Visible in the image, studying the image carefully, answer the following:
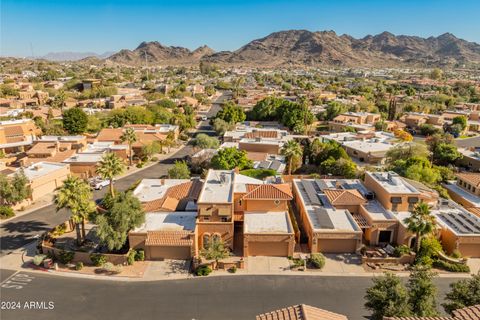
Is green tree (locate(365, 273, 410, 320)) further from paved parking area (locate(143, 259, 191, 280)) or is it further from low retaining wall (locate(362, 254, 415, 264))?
paved parking area (locate(143, 259, 191, 280))

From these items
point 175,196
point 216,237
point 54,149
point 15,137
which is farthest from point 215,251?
point 15,137

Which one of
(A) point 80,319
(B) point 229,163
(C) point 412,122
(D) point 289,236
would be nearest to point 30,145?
(B) point 229,163

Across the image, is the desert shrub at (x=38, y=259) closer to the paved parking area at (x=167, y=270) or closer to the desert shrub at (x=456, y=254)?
the paved parking area at (x=167, y=270)

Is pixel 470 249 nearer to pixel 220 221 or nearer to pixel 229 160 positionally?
pixel 220 221

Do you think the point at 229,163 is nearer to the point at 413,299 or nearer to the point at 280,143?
the point at 280,143

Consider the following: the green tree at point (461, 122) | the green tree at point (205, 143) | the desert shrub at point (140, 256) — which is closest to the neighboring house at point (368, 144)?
the green tree at point (205, 143)

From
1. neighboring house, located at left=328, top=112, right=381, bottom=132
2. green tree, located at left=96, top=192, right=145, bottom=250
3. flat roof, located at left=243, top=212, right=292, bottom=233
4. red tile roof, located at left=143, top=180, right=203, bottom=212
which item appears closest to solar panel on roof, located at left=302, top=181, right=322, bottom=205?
flat roof, located at left=243, top=212, right=292, bottom=233
